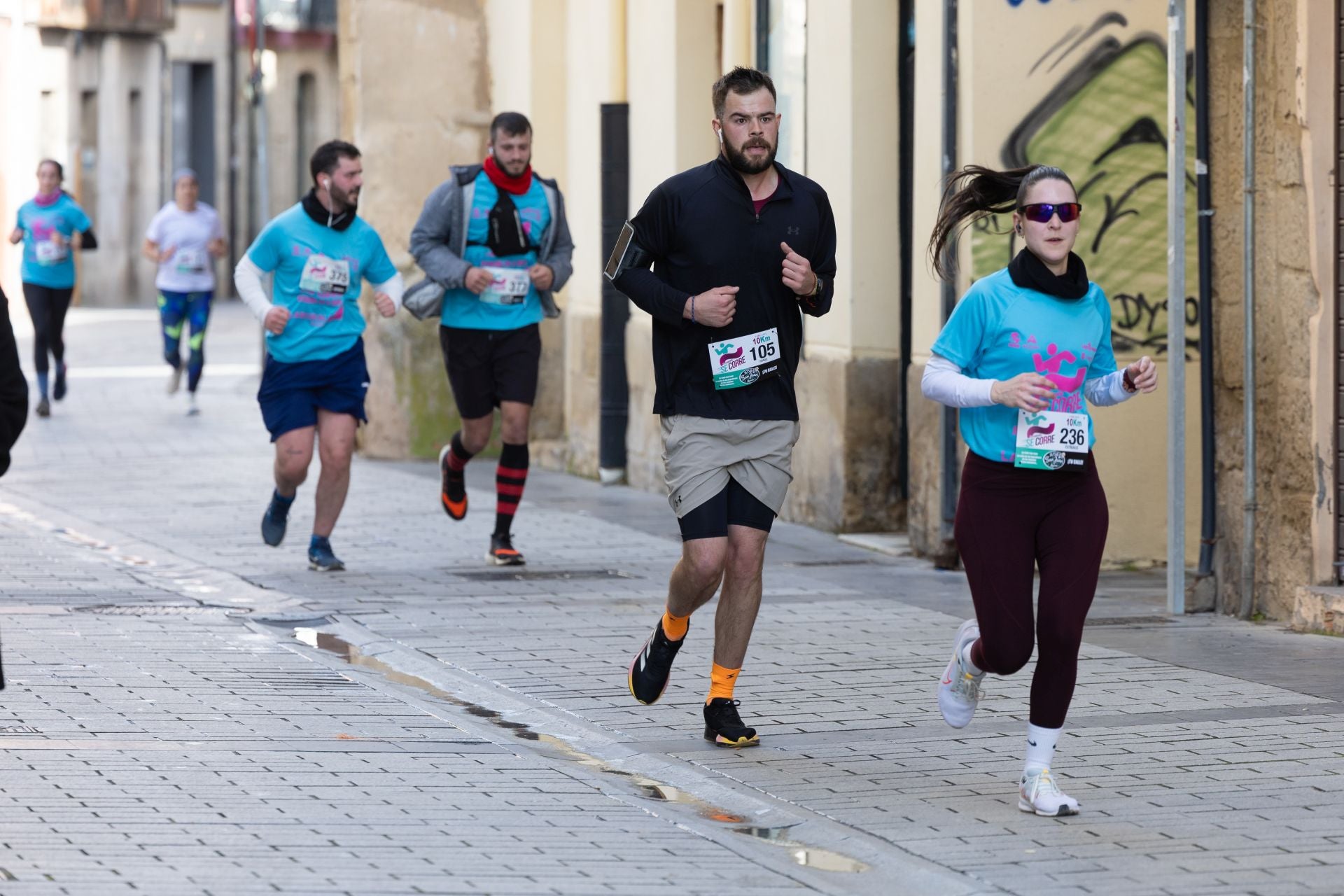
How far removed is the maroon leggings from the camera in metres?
6.09

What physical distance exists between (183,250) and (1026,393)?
Result: 1474cm

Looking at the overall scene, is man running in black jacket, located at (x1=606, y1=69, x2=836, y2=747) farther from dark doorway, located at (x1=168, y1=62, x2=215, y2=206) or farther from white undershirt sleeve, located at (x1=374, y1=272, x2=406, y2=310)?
dark doorway, located at (x1=168, y1=62, x2=215, y2=206)

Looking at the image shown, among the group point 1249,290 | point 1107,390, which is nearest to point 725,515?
point 1107,390

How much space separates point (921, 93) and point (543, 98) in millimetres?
5848

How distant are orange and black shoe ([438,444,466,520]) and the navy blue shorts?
37.4 inches

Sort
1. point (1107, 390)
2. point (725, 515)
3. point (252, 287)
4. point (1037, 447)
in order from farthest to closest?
1. point (252, 287)
2. point (725, 515)
3. point (1107, 390)
4. point (1037, 447)

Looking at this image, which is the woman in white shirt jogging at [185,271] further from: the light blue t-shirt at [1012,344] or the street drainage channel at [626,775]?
the light blue t-shirt at [1012,344]

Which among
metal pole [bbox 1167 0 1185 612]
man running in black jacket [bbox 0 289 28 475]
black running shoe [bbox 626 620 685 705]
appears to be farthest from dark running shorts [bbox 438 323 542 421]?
man running in black jacket [bbox 0 289 28 475]

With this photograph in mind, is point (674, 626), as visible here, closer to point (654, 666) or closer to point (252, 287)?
→ point (654, 666)

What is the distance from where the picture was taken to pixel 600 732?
7.25 metres

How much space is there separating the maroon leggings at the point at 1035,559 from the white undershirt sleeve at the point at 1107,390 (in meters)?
0.17

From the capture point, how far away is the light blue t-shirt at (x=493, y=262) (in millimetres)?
10953

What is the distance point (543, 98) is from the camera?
16547 mm

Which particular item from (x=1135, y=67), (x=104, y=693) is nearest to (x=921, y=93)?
(x=1135, y=67)
